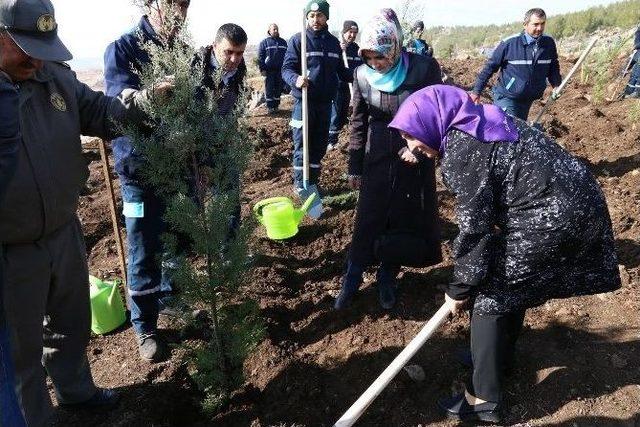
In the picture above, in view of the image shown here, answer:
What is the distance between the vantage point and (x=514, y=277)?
217 cm

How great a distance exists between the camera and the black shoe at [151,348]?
3.13 metres

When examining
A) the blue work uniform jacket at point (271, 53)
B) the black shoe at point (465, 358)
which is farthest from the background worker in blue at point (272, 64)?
the black shoe at point (465, 358)

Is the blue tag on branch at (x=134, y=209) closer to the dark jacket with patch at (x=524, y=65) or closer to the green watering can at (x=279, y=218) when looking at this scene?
the green watering can at (x=279, y=218)

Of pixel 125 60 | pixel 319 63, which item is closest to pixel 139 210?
pixel 125 60

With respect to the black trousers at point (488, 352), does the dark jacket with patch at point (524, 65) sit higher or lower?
higher

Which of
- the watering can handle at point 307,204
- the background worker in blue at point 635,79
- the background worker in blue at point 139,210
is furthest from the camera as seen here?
the background worker in blue at point 635,79

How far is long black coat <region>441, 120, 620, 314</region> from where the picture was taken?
200cm

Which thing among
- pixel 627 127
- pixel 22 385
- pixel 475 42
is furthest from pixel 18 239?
pixel 475 42

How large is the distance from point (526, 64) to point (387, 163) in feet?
12.0

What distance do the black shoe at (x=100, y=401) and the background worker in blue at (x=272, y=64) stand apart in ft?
26.8

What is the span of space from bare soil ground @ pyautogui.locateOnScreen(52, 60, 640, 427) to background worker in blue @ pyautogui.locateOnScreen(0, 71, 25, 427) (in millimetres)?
1241

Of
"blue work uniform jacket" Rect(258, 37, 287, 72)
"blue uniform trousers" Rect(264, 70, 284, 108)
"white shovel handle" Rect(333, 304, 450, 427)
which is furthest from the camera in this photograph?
"blue work uniform jacket" Rect(258, 37, 287, 72)

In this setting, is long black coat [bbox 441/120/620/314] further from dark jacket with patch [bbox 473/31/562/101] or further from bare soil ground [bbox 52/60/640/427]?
dark jacket with patch [bbox 473/31/562/101]

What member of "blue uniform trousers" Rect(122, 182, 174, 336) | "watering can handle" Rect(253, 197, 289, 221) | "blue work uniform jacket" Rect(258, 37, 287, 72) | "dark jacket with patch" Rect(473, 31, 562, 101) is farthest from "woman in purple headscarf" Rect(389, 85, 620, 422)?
"blue work uniform jacket" Rect(258, 37, 287, 72)
